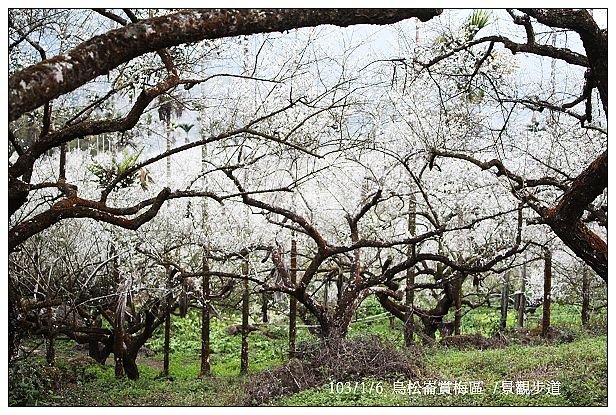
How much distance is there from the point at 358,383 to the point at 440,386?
0.46 m

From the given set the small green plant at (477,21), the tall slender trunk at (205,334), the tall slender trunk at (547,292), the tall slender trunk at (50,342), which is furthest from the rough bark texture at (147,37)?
the tall slender trunk at (547,292)

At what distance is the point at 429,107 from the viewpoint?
507 centimetres

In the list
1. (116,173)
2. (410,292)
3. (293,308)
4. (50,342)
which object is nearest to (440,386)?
(293,308)

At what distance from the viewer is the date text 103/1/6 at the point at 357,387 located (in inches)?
153

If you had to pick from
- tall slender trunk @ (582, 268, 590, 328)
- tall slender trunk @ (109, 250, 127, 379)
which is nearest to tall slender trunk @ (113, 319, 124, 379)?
tall slender trunk @ (109, 250, 127, 379)

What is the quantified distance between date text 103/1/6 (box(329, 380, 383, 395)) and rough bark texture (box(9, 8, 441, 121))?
7.04 ft

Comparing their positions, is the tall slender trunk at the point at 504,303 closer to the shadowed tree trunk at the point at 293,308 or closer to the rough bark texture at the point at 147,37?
the shadowed tree trunk at the point at 293,308

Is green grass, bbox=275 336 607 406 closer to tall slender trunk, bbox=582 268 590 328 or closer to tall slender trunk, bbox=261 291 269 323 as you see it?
tall slender trunk, bbox=582 268 590 328

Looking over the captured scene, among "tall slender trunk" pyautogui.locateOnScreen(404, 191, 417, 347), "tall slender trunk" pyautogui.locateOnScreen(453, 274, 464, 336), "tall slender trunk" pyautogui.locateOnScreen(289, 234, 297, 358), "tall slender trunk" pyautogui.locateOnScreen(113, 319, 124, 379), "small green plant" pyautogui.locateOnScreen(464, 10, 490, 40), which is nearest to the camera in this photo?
"small green plant" pyautogui.locateOnScreen(464, 10, 490, 40)

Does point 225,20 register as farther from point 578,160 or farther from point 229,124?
point 578,160

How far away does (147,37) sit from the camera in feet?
7.51

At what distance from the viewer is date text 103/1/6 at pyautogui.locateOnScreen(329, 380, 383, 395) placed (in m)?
3.89
